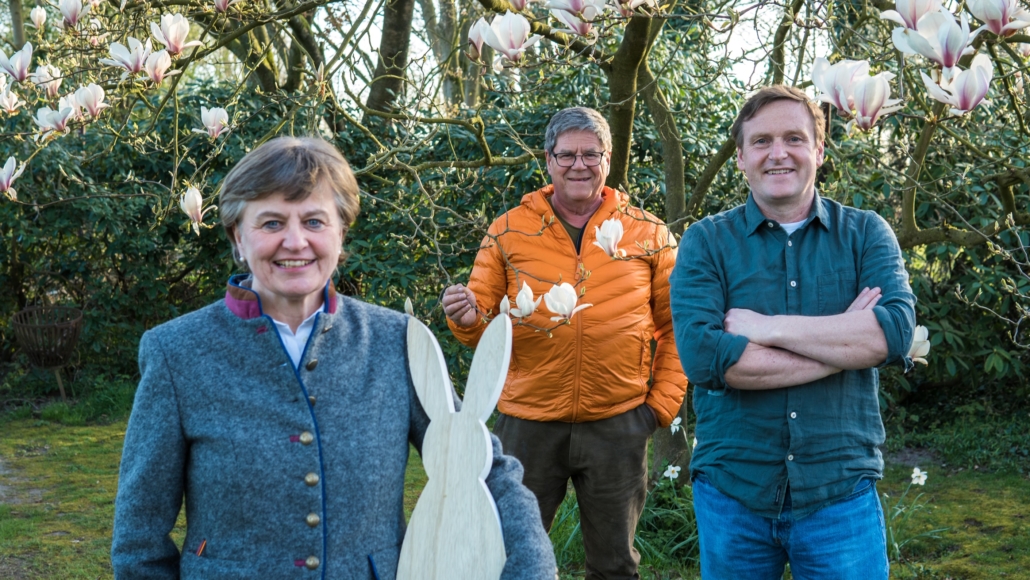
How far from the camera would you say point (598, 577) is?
322 cm

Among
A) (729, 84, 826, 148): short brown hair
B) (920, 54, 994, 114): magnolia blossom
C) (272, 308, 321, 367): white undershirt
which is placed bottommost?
(272, 308, 321, 367): white undershirt

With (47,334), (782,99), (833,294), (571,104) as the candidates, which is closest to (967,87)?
(782,99)

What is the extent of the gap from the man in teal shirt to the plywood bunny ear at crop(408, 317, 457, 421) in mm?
772

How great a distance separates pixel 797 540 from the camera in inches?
85.9

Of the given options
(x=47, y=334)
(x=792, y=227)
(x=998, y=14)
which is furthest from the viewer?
(x=47, y=334)

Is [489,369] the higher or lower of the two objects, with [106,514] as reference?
higher

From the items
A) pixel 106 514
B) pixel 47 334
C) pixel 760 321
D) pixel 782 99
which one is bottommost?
pixel 106 514

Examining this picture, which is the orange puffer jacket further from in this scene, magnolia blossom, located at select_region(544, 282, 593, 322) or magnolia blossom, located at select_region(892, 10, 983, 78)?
magnolia blossom, located at select_region(892, 10, 983, 78)

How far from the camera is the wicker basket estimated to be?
25.2 feet

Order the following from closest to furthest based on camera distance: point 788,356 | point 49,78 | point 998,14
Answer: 1. point 998,14
2. point 788,356
3. point 49,78

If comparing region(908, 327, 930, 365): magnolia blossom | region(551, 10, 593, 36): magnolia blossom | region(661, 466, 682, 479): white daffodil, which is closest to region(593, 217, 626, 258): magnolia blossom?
region(551, 10, 593, 36): magnolia blossom

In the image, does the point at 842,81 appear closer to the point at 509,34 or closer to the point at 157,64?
the point at 509,34

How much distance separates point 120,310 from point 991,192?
653 centimetres

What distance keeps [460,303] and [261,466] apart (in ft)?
4.16
